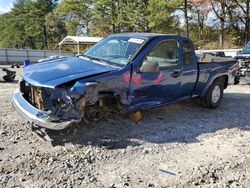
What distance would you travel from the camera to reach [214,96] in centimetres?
775

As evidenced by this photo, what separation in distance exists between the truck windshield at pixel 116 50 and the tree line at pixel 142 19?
2981 cm

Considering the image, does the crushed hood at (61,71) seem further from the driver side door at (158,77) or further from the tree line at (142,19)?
the tree line at (142,19)

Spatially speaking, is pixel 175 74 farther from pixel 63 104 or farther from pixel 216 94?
pixel 63 104

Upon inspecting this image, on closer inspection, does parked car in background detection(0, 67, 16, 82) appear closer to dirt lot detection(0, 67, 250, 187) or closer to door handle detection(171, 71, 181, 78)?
dirt lot detection(0, 67, 250, 187)

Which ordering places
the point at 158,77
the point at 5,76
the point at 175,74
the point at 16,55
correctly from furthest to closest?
the point at 16,55
the point at 5,76
the point at 175,74
the point at 158,77

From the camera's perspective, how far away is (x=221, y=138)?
18.6 feet

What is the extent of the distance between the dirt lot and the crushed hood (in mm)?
977

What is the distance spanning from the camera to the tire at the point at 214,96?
24.8 ft

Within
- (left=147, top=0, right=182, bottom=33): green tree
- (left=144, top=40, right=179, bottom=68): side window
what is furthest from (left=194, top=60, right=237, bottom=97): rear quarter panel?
(left=147, top=0, right=182, bottom=33): green tree

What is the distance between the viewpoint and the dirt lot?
404cm

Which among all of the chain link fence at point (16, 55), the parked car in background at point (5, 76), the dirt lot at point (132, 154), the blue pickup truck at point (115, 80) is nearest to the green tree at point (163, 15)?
the chain link fence at point (16, 55)

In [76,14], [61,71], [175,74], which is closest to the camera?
[61,71]

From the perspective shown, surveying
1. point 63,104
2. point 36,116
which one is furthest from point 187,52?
point 36,116

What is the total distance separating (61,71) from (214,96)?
4.12 m
